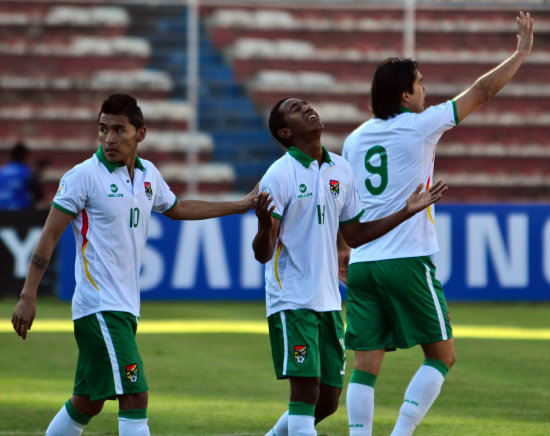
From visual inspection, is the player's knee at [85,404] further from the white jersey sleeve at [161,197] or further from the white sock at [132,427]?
the white jersey sleeve at [161,197]

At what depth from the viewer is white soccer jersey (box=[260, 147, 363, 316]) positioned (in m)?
4.86

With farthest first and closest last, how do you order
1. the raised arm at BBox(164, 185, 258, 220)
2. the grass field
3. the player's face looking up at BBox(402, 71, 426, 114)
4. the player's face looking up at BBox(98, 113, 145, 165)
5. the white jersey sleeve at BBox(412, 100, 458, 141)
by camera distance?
the grass field → the player's face looking up at BBox(402, 71, 426, 114) → the white jersey sleeve at BBox(412, 100, 458, 141) → the raised arm at BBox(164, 185, 258, 220) → the player's face looking up at BBox(98, 113, 145, 165)

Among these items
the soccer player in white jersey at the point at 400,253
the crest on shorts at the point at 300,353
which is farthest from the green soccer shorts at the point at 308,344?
the soccer player in white jersey at the point at 400,253

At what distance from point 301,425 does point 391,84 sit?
5.79 feet

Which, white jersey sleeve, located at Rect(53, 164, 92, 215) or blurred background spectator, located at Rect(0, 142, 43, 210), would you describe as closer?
white jersey sleeve, located at Rect(53, 164, 92, 215)

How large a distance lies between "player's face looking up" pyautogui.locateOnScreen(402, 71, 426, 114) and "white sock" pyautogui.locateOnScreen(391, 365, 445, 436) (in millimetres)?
1318

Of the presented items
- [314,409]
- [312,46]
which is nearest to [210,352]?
[314,409]

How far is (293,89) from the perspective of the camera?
19.2 m

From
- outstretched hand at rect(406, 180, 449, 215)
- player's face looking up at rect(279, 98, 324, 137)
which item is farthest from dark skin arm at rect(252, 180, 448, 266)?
player's face looking up at rect(279, 98, 324, 137)

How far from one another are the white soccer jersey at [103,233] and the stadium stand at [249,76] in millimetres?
13029

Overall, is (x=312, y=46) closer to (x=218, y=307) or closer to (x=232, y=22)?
(x=232, y=22)

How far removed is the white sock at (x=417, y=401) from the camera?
17.2 ft

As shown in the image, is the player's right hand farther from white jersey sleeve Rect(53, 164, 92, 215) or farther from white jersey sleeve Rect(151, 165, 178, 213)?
white jersey sleeve Rect(151, 165, 178, 213)

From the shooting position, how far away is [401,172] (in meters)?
5.41
